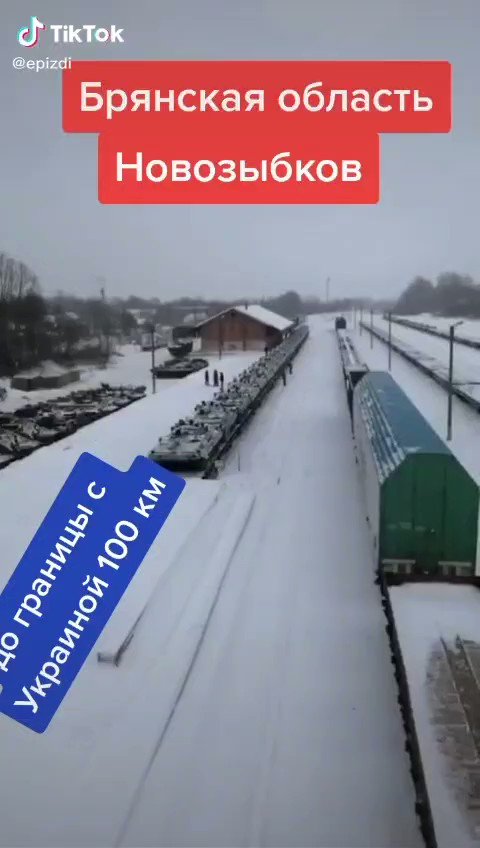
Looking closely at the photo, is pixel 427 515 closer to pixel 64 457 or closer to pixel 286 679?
pixel 286 679

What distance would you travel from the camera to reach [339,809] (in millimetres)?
4715

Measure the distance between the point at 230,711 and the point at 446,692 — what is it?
6.05 ft

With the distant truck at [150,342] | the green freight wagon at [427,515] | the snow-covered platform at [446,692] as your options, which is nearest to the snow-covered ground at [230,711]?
the snow-covered platform at [446,692]

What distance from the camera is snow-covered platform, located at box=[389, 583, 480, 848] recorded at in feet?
13.3

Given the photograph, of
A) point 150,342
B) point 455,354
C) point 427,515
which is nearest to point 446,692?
point 427,515

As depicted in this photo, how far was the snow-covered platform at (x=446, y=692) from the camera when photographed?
404cm

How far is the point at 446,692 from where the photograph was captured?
203 inches

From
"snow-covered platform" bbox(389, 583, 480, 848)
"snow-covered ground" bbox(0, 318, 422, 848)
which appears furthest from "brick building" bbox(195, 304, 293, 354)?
"snow-covered platform" bbox(389, 583, 480, 848)

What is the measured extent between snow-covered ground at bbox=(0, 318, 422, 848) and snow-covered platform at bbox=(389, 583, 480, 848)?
0.55 meters

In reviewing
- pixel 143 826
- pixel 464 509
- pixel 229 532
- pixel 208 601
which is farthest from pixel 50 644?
pixel 464 509

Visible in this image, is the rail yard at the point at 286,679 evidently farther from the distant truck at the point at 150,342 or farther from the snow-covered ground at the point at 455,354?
the distant truck at the point at 150,342

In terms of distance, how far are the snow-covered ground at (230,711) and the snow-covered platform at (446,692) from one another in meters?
0.55

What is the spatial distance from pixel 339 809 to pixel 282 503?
6.90m

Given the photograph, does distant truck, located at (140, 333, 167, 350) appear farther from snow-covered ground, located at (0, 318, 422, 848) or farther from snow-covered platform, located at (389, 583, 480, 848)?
snow-covered platform, located at (389, 583, 480, 848)
